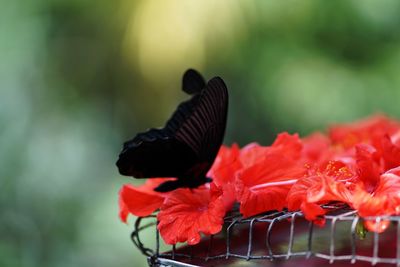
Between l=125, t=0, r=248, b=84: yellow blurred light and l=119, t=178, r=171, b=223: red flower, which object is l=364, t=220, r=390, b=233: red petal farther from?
l=125, t=0, r=248, b=84: yellow blurred light

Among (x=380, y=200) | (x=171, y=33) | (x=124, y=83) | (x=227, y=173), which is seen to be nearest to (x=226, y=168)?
(x=227, y=173)

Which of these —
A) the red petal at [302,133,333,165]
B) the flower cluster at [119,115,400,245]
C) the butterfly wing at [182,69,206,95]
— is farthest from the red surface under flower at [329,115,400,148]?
the butterfly wing at [182,69,206,95]

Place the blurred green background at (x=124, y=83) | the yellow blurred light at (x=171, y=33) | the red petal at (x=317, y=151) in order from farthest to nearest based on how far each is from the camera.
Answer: the yellow blurred light at (x=171, y=33) → the blurred green background at (x=124, y=83) → the red petal at (x=317, y=151)

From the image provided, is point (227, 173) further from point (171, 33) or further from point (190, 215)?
point (171, 33)

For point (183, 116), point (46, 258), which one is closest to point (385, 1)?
point (46, 258)

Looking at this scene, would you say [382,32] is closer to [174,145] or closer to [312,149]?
[312,149]

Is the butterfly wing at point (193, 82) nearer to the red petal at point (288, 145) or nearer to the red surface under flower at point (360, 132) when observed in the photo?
the red petal at point (288, 145)

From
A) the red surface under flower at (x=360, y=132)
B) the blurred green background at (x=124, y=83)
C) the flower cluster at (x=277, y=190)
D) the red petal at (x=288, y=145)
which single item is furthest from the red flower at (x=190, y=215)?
the blurred green background at (x=124, y=83)
